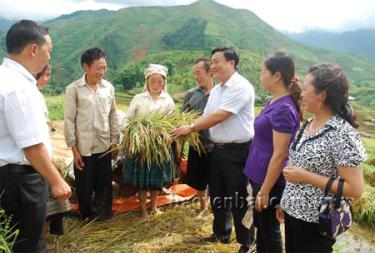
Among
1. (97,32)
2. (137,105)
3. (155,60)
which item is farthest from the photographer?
(97,32)

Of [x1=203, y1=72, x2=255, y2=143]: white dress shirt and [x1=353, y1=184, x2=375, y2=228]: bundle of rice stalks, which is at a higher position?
[x1=203, y1=72, x2=255, y2=143]: white dress shirt

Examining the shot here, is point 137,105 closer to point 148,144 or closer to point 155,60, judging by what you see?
point 148,144

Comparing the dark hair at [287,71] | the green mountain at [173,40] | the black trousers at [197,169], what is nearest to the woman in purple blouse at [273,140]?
the dark hair at [287,71]

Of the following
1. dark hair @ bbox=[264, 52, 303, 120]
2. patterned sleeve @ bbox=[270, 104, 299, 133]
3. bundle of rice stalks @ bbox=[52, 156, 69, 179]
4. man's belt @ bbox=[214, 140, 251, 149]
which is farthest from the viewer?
bundle of rice stalks @ bbox=[52, 156, 69, 179]

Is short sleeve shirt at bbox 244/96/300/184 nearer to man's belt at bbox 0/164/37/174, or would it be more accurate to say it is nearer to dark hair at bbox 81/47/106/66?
man's belt at bbox 0/164/37/174

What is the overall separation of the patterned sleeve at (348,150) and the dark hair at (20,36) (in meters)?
1.76

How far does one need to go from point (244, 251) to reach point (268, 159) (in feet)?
3.73

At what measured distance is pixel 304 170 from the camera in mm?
2154

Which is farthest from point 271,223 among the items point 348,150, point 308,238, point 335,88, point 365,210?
point 365,210

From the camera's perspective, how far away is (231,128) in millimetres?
3354

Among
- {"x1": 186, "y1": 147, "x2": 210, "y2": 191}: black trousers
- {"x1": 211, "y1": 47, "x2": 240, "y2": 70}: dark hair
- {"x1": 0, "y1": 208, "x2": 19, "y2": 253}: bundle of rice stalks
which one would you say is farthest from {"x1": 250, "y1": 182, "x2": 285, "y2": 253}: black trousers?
{"x1": 0, "y1": 208, "x2": 19, "y2": 253}: bundle of rice stalks

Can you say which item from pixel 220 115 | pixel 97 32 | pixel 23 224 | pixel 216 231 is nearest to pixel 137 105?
pixel 220 115

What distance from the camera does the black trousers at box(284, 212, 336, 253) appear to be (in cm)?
219

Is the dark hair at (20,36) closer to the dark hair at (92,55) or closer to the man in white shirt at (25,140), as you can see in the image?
the man in white shirt at (25,140)
